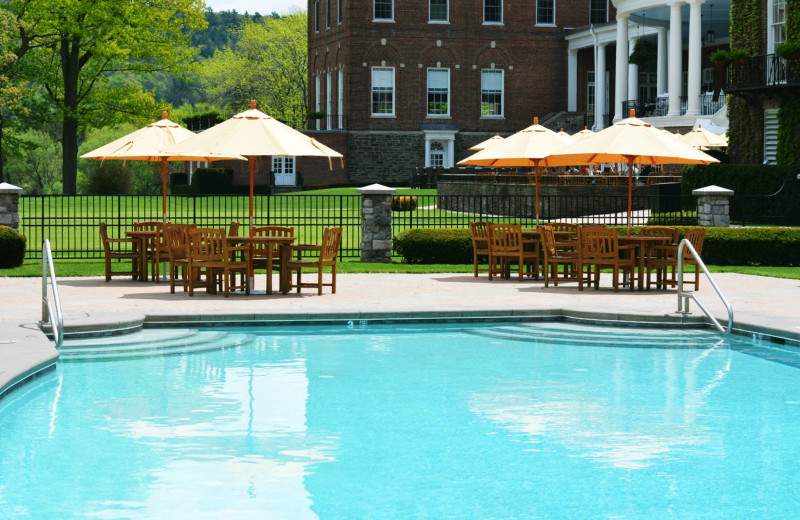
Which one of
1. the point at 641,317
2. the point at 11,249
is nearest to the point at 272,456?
the point at 641,317

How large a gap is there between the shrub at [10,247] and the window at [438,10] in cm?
3706

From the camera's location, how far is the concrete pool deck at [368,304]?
12.9 metres

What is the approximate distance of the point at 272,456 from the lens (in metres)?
8.11

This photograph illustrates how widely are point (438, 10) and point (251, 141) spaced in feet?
132

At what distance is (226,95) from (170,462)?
282 feet

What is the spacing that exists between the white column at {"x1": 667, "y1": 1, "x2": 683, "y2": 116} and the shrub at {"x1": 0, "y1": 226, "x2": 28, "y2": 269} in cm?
2755

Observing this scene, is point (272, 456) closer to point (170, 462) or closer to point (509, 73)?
point (170, 462)

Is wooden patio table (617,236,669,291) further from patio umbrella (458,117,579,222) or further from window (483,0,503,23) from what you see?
window (483,0,503,23)

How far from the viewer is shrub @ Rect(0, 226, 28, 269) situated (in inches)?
813

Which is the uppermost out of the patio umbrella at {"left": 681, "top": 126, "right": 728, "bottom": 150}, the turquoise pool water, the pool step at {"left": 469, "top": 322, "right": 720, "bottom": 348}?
the patio umbrella at {"left": 681, "top": 126, "right": 728, "bottom": 150}

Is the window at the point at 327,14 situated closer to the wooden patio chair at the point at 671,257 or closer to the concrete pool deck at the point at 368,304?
the concrete pool deck at the point at 368,304

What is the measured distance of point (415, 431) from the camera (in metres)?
Result: 9.02

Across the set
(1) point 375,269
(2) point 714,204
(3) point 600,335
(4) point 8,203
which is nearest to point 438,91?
(2) point 714,204

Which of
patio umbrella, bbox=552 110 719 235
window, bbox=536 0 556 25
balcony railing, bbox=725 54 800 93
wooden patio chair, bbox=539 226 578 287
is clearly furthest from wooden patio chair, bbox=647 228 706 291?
window, bbox=536 0 556 25
